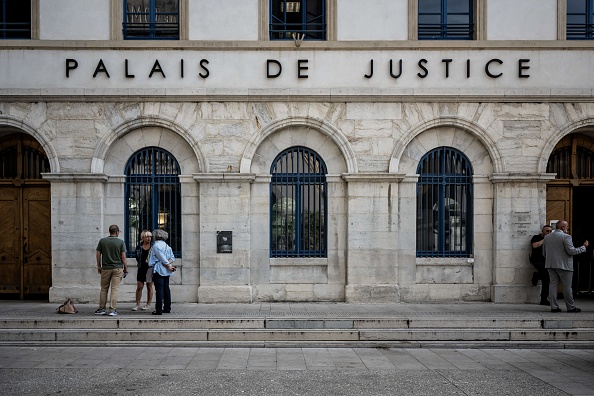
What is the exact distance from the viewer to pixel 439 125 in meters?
13.5

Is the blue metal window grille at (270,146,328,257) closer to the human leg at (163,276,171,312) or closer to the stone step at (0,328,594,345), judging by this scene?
the human leg at (163,276,171,312)

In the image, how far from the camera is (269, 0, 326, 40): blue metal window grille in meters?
13.8

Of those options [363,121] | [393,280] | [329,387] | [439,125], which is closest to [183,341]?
[329,387]

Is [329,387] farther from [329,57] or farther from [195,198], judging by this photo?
[329,57]

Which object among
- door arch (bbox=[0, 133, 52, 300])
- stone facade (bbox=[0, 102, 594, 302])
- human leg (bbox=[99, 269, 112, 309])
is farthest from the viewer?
door arch (bbox=[0, 133, 52, 300])

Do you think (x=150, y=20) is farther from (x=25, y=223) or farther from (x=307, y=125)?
(x=25, y=223)

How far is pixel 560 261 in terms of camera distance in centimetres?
1198

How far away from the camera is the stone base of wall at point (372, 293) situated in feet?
A: 43.4

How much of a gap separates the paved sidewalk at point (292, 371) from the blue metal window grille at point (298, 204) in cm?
410

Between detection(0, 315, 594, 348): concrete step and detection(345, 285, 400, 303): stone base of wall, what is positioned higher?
detection(345, 285, 400, 303): stone base of wall

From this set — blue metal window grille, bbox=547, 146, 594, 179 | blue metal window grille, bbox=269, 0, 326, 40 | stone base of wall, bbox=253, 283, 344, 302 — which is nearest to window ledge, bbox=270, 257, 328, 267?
stone base of wall, bbox=253, 283, 344, 302

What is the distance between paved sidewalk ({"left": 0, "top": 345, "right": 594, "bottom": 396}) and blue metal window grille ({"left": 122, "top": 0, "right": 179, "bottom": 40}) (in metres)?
7.66

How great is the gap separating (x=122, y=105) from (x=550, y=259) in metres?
10.4

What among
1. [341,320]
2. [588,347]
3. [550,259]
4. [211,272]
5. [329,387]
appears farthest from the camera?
[211,272]
